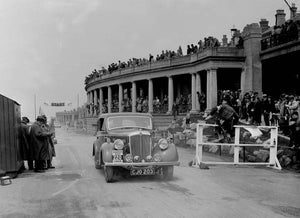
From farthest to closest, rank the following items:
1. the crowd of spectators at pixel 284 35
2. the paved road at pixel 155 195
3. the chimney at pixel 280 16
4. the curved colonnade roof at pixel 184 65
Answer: the chimney at pixel 280 16 < the curved colonnade roof at pixel 184 65 < the crowd of spectators at pixel 284 35 < the paved road at pixel 155 195

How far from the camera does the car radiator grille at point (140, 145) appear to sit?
11172mm

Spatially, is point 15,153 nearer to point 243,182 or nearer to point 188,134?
point 243,182

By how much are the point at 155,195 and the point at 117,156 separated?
236 cm

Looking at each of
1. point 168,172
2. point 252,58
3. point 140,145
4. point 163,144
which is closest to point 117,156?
point 140,145

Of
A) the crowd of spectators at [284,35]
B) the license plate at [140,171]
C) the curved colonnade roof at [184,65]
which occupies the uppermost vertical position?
the crowd of spectators at [284,35]

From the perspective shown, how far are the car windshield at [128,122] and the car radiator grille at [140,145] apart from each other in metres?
1.53

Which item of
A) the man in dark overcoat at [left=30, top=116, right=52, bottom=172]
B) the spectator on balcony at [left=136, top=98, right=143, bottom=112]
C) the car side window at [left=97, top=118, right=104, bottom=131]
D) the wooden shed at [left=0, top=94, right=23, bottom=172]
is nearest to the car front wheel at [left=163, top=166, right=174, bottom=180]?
the car side window at [left=97, top=118, right=104, bottom=131]

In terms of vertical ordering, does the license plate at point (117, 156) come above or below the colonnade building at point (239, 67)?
below

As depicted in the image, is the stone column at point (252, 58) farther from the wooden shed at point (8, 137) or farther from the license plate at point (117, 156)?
the wooden shed at point (8, 137)

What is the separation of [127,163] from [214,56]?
22.8m

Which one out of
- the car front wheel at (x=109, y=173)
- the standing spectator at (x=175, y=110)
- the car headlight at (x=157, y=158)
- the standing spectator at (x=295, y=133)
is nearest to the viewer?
the car front wheel at (x=109, y=173)

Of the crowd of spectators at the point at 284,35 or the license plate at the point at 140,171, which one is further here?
the crowd of spectators at the point at 284,35

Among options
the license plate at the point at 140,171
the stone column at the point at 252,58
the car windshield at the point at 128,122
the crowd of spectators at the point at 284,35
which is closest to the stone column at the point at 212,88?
the stone column at the point at 252,58

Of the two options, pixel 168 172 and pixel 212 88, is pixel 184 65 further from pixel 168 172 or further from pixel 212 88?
pixel 168 172
